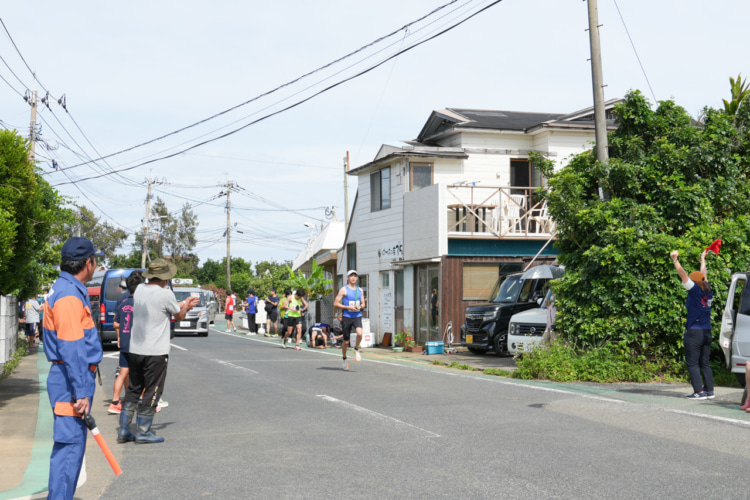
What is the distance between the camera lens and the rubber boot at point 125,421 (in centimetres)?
809

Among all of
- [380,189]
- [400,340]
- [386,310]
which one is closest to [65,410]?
[400,340]

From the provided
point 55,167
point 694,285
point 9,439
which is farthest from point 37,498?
point 55,167

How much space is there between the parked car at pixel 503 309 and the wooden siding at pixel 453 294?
7.73 ft

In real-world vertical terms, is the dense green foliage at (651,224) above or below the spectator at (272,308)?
above

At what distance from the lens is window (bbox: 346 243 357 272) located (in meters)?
31.6

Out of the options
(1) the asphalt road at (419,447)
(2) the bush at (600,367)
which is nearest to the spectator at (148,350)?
(1) the asphalt road at (419,447)

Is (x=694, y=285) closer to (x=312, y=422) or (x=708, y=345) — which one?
(x=708, y=345)

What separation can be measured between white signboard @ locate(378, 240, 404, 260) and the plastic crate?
5321 millimetres

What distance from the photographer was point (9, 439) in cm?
851

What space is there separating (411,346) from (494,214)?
5.37m

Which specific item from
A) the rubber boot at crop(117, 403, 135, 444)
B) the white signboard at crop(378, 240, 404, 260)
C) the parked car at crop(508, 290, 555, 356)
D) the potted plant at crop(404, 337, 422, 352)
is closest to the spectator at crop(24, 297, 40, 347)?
the white signboard at crop(378, 240, 404, 260)

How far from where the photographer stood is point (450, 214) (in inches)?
1002

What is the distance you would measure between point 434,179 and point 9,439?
2033cm

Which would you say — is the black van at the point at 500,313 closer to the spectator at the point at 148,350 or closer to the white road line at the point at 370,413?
the white road line at the point at 370,413
